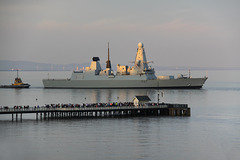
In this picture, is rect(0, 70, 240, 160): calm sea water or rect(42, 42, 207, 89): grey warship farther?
rect(42, 42, 207, 89): grey warship

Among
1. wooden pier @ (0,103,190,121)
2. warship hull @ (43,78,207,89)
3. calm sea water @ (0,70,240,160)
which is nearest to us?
calm sea water @ (0,70,240,160)

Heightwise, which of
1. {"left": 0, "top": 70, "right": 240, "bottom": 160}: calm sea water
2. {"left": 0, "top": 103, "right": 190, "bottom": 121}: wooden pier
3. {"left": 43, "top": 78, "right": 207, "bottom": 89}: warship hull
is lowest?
{"left": 0, "top": 70, "right": 240, "bottom": 160}: calm sea water

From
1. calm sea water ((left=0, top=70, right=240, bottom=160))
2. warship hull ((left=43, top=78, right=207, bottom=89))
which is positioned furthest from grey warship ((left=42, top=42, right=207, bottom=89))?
calm sea water ((left=0, top=70, right=240, bottom=160))

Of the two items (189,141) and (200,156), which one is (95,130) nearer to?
(189,141)

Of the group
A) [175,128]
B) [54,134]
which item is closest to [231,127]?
[175,128]

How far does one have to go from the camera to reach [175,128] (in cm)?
6681

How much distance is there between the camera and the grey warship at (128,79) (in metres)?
156

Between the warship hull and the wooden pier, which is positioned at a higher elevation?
the warship hull

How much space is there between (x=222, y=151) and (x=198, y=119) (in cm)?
2395

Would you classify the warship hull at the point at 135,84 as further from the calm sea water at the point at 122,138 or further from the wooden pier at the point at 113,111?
the calm sea water at the point at 122,138

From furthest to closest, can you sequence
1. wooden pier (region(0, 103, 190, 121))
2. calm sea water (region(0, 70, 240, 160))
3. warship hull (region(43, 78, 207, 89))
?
warship hull (region(43, 78, 207, 89))
wooden pier (region(0, 103, 190, 121))
calm sea water (region(0, 70, 240, 160))

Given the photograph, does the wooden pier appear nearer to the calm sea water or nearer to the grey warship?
the calm sea water

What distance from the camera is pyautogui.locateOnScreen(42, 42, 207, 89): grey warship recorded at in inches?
6142

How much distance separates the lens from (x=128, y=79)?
158875mm
